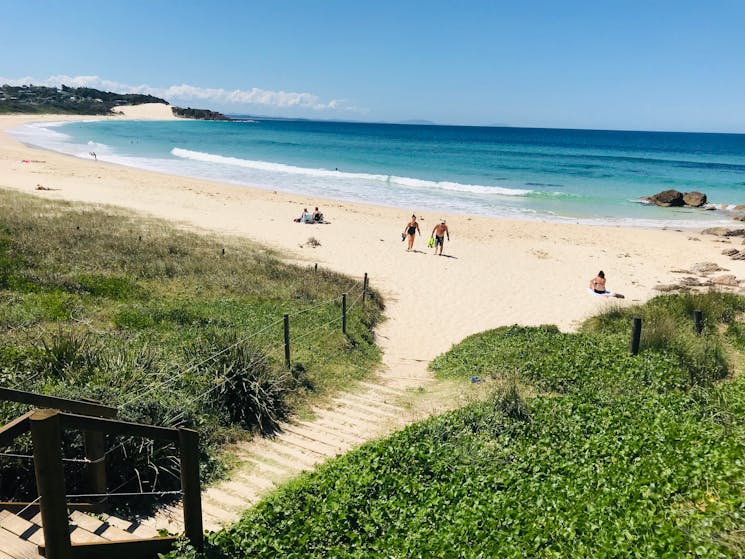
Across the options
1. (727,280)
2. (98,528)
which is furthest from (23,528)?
(727,280)

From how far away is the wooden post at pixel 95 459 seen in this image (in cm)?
541

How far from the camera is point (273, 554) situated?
17.2 feet

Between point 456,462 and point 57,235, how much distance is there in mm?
15069

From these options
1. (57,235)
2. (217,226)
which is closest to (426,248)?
(217,226)

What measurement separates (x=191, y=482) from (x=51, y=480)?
3.91 ft

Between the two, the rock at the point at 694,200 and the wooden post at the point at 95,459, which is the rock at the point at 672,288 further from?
the rock at the point at 694,200

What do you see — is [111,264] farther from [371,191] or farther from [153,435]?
[371,191]

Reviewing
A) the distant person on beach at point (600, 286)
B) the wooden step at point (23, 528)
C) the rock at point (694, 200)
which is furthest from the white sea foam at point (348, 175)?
the wooden step at point (23, 528)

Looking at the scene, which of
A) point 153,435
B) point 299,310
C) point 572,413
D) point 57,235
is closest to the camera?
point 153,435

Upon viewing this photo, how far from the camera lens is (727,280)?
21953 millimetres

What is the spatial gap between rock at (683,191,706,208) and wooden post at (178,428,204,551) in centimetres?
4926

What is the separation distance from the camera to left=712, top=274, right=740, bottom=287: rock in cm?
2160

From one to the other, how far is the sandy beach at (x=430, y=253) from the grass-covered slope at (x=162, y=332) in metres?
2.01

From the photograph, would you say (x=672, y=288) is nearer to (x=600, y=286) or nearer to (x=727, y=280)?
(x=727, y=280)
